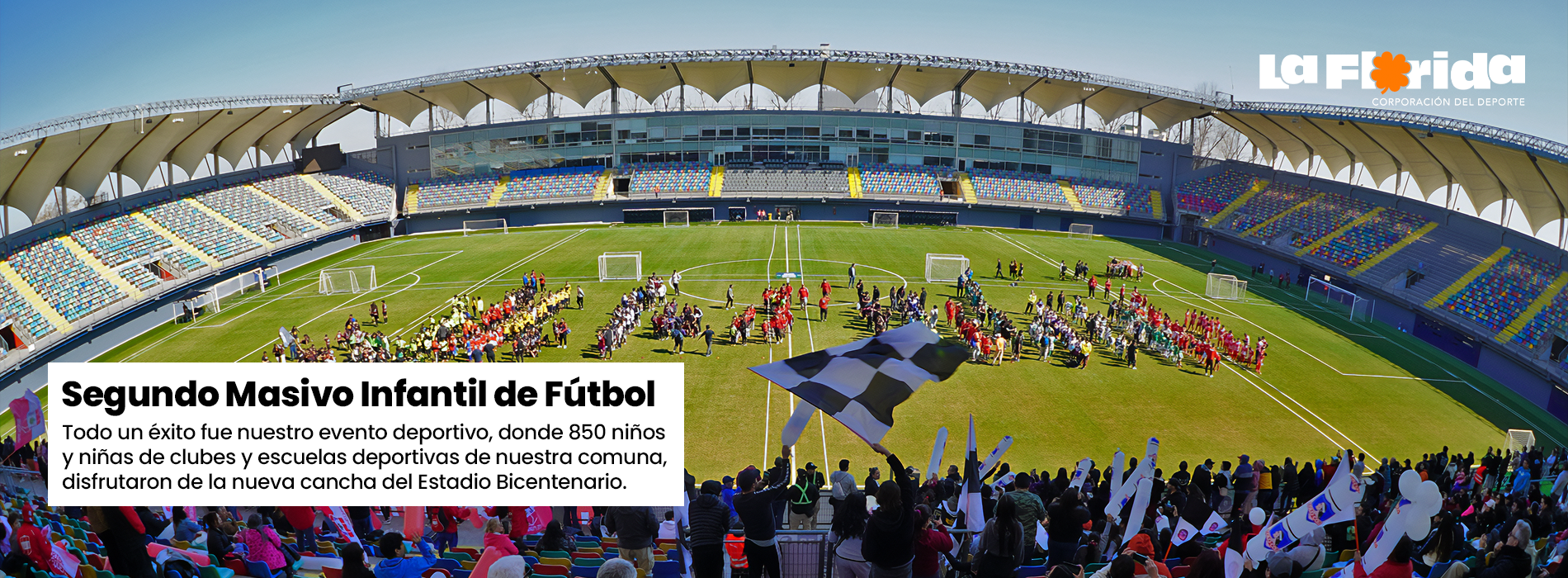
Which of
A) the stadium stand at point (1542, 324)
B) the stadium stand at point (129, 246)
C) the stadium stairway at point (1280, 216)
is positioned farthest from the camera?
the stadium stairway at point (1280, 216)

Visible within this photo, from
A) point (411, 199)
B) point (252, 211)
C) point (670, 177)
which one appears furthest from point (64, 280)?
point (670, 177)

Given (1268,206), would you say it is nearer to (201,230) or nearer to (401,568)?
(401,568)

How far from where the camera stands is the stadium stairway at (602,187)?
54.8 meters

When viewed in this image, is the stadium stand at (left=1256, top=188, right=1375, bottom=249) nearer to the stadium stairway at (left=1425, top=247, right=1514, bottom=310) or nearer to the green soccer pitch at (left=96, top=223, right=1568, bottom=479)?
the green soccer pitch at (left=96, top=223, right=1568, bottom=479)

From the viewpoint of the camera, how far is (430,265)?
4031cm

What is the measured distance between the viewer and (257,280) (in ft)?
124

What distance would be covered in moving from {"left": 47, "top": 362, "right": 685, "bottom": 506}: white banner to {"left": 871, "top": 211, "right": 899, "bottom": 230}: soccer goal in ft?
148

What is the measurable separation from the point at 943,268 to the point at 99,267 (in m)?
38.8

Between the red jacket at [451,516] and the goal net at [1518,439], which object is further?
the goal net at [1518,439]

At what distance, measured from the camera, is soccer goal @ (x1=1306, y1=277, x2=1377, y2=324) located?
3503 centimetres

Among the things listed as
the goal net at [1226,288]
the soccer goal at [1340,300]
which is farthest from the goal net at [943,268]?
the soccer goal at [1340,300]

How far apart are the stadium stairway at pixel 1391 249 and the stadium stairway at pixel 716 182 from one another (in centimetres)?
3784

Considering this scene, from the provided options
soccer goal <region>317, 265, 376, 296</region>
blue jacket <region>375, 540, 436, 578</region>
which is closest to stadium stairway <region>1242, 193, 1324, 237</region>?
soccer goal <region>317, 265, 376, 296</region>

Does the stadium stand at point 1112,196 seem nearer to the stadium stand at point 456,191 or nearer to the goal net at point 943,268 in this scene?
the goal net at point 943,268
